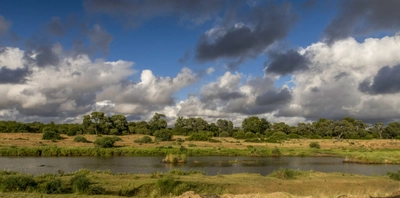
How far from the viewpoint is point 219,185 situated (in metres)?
23.7

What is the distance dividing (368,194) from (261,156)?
39.4 metres

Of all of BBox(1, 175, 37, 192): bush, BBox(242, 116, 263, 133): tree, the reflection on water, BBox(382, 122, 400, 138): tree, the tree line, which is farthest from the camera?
BBox(242, 116, 263, 133): tree

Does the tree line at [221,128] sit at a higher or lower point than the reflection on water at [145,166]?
higher

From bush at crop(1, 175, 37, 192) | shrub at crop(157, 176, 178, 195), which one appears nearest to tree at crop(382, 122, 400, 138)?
shrub at crop(157, 176, 178, 195)

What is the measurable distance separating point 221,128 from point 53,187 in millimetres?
127828

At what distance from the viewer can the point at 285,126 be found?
456 ft

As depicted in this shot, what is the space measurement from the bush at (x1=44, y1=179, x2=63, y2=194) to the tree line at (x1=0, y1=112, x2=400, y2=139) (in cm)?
8443

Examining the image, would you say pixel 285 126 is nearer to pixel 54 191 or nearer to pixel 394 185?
pixel 394 185

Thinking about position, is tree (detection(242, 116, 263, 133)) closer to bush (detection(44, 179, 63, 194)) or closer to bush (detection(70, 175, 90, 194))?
bush (detection(70, 175, 90, 194))

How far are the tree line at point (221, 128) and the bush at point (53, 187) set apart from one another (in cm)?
8443

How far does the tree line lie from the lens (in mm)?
108125

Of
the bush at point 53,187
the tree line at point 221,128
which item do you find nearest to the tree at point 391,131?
the tree line at point 221,128

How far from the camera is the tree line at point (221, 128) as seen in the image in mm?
108125

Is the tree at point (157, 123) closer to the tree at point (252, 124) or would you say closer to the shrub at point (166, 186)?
the tree at point (252, 124)
